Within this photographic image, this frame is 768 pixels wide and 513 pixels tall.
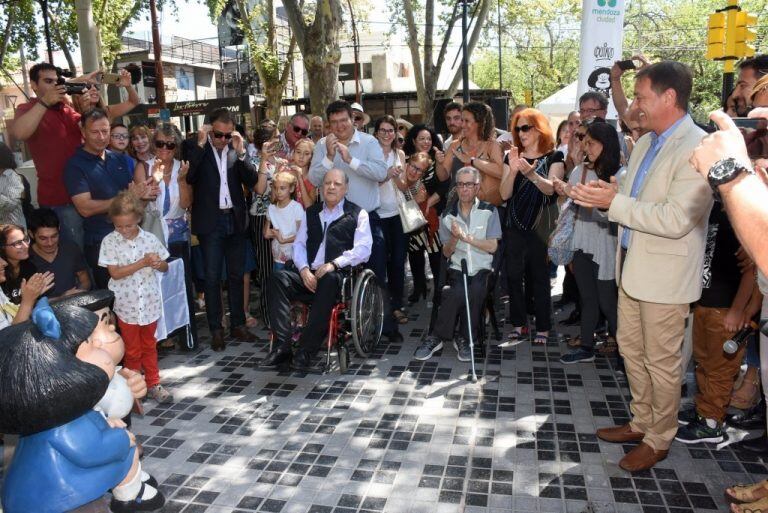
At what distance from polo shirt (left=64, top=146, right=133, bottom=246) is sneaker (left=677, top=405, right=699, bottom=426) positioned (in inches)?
179

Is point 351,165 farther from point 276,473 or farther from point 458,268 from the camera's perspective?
point 276,473

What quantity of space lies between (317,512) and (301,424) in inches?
40.6

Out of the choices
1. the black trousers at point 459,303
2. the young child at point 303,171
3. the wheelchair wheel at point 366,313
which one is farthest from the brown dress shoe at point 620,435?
the young child at point 303,171

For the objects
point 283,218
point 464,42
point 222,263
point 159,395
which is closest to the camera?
point 159,395

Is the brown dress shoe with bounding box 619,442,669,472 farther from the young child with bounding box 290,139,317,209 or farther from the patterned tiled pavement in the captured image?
the young child with bounding box 290,139,317,209

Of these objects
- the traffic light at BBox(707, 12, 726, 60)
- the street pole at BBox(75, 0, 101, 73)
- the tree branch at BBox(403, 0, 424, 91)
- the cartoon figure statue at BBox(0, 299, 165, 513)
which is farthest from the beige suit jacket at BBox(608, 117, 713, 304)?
the tree branch at BBox(403, 0, 424, 91)

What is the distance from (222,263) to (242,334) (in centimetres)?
73

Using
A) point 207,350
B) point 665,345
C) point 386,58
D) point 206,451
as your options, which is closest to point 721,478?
point 665,345

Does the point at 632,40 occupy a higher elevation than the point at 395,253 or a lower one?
higher

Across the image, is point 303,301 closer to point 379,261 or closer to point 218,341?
point 379,261

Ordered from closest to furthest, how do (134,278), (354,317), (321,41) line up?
(134,278), (354,317), (321,41)

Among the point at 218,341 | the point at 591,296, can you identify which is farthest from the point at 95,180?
the point at 591,296

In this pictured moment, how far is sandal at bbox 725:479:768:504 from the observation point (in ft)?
9.59

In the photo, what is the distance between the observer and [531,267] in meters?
5.57
